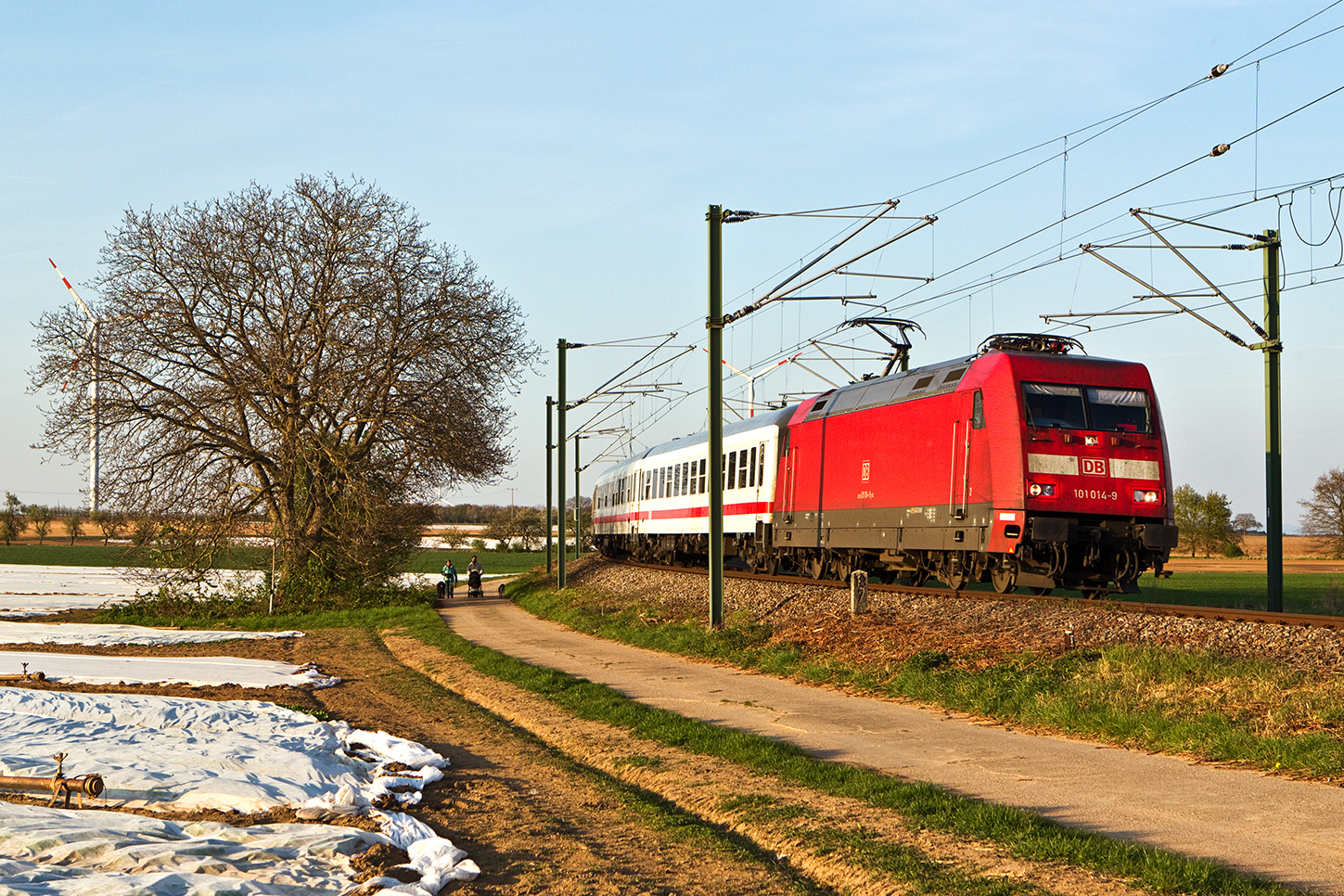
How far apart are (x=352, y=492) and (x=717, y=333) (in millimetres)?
16237

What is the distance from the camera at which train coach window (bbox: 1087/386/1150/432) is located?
58.5ft

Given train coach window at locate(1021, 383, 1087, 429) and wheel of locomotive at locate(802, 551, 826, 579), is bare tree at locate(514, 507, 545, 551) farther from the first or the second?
train coach window at locate(1021, 383, 1087, 429)

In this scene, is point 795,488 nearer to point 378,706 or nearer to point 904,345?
point 904,345

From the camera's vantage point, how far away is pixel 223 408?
33.2 metres

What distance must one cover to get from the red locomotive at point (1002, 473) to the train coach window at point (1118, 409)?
2 centimetres

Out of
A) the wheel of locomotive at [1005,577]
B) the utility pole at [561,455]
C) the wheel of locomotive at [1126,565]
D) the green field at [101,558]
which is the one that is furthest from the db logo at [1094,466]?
the green field at [101,558]

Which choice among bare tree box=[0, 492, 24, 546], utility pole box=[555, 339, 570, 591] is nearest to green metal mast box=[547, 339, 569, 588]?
utility pole box=[555, 339, 570, 591]

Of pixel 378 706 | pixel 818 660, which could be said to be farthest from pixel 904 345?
pixel 378 706

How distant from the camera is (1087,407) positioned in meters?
17.8

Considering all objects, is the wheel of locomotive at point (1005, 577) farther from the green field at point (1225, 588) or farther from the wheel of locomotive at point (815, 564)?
the wheel of locomotive at point (815, 564)

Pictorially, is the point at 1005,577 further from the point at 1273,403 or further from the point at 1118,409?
the point at 1273,403

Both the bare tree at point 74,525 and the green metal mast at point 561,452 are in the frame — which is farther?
the bare tree at point 74,525

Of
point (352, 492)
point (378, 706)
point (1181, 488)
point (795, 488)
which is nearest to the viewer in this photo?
point (378, 706)

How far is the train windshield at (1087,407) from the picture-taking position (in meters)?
17.5
